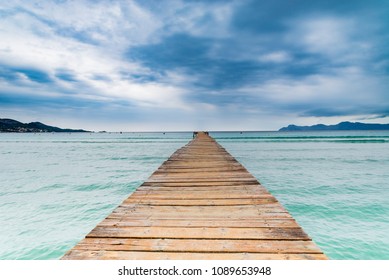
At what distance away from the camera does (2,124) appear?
172 m

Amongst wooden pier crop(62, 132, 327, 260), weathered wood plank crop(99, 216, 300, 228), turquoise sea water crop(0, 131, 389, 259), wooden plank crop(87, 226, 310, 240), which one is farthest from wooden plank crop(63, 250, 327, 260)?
turquoise sea water crop(0, 131, 389, 259)

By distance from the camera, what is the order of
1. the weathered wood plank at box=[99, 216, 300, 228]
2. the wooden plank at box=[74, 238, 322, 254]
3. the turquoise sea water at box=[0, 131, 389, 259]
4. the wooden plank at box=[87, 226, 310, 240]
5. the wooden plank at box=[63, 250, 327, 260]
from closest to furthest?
the wooden plank at box=[63, 250, 327, 260], the wooden plank at box=[74, 238, 322, 254], the wooden plank at box=[87, 226, 310, 240], the weathered wood plank at box=[99, 216, 300, 228], the turquoise sea water at box=[0, 131, 389, 259]

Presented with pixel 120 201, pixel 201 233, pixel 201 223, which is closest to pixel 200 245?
pixel 201 233

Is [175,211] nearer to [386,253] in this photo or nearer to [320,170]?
[386,253]

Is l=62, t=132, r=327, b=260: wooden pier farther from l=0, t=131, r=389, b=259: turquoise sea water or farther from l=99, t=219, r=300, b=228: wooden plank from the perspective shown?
l=0, t=131, r=389, b=259: turquoise sea water

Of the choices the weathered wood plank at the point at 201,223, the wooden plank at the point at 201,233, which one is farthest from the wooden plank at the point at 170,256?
the weathered wood plank at the point at 201,223

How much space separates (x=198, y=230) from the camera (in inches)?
104

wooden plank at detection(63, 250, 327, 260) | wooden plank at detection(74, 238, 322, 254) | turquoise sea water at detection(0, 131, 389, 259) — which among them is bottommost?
turquoise sea water at detection(0, 131, 389, 259)

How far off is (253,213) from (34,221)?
670 cm

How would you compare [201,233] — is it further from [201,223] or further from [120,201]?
[120,201]

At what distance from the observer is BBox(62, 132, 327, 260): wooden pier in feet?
7.08

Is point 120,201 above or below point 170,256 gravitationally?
below

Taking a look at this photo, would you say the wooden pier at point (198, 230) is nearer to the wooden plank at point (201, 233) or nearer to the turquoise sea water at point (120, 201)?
the wooden plank at point (201, 233)
